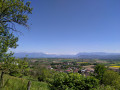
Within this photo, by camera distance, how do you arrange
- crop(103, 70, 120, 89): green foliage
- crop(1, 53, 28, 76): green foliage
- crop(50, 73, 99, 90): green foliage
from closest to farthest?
crop(1, 53, 28, 76): green foliage < crop(50, 73, 99, 90): green foliage < crop(103, 70, 120, 89): green foliage

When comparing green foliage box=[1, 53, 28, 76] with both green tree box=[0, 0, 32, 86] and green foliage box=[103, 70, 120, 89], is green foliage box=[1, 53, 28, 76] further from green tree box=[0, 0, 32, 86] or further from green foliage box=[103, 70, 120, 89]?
green foliage box=[103, 70, 120, 89]

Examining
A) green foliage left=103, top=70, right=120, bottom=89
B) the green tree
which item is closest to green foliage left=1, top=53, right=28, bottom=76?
the green tree

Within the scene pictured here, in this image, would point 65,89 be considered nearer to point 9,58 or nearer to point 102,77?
point 9,58

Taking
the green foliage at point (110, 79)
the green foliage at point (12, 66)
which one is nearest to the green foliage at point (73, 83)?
the green foliage at point (12, 66)

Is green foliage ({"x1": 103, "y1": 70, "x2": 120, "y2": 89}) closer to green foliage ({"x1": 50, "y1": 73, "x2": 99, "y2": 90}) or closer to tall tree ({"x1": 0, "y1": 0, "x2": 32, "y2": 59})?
green foliage ({"x1": 50, "y1": 73, "x2": 99, "y2": 90})

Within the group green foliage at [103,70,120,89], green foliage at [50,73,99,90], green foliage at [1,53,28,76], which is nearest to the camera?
green foliage at [1,53,28,76]

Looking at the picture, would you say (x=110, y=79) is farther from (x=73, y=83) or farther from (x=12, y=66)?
(x=12, y=66)

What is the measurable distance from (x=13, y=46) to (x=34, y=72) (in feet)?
105

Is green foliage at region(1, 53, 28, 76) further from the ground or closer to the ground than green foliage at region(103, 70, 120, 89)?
further from the ground

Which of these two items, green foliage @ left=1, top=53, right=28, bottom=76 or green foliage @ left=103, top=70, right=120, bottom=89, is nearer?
green foliage @ left=1, top=53, right=28, bottom=76

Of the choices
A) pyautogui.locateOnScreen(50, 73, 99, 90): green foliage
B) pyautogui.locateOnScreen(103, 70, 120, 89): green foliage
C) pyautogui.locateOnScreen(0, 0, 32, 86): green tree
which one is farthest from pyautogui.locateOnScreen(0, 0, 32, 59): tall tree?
pyautogui.locateOnScreen(103, 70, 120, 89): green foliage

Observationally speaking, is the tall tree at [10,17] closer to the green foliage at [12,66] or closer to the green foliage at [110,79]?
the green foliage at [12,66]

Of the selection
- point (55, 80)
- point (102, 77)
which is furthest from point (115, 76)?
point (55, 80)

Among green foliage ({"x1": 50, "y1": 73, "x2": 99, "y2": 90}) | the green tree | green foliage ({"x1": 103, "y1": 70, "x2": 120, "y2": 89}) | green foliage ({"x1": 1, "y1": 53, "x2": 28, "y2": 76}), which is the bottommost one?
green foliage ({"x1": 103, "y1": 70, "x2": 120, "y2": 89})
